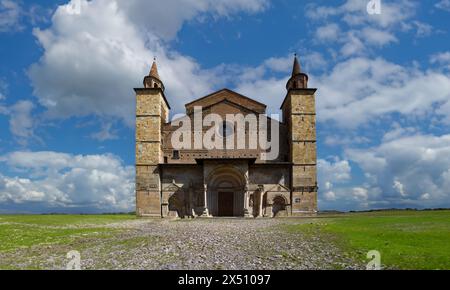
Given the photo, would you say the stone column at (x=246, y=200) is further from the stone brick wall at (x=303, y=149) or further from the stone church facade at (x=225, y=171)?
the stone brick wall at (x=303, y=149)

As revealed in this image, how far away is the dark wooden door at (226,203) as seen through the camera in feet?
117

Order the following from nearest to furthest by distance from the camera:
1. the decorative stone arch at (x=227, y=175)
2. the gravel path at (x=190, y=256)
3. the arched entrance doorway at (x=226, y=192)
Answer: the gravel path at (x=190, y=256)
the decorative stone arch at (x=227, y=175)
the arched entrance doorway at (x=226, y=192)

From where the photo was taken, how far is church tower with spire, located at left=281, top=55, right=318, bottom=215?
1393 inches

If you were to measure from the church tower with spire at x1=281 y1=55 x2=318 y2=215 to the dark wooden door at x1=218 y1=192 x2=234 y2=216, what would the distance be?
23.2 ft

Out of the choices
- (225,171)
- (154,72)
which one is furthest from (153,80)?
(225,171)

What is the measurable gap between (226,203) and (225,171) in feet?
12.3

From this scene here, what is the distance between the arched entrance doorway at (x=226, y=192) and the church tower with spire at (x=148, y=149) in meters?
6.19

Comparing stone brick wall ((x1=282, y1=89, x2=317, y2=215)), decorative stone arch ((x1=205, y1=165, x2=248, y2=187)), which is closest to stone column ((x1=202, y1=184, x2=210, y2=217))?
decorative stone arch ((x1=205, y1=165, x2=248, y2=187))

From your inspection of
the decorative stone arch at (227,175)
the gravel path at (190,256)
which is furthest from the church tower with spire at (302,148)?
the gravel path at (190,256)

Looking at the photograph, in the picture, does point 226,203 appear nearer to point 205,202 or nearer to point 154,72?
point 205,202

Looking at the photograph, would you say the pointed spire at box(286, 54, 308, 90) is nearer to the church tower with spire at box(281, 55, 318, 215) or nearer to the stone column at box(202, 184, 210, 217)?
the church tower with spire at box(281, 55, 318, 215)
